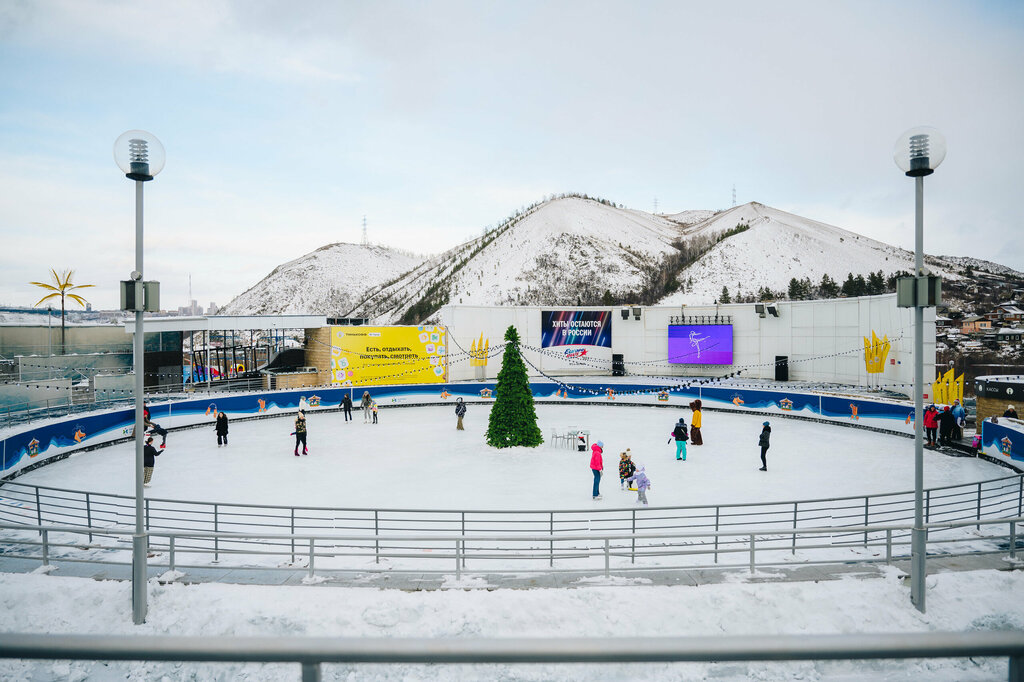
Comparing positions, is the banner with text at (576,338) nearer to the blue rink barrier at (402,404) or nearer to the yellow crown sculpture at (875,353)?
the blue rink barrier at (402,404)

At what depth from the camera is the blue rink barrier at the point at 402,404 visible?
738 inches

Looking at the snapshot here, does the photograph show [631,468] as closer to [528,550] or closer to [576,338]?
[528,550]

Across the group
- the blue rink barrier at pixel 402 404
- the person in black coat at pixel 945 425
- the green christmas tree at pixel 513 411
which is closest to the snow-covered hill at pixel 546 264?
the blue rink barrier at pixel 402 404

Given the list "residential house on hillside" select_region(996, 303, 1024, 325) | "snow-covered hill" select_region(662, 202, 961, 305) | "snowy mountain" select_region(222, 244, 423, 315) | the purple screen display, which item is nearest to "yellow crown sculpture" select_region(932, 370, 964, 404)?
the purple screen display

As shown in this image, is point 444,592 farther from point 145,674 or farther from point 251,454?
point 251,454

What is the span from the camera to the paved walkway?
8.46m

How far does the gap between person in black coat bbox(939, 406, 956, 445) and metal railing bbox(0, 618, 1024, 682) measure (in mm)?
22236

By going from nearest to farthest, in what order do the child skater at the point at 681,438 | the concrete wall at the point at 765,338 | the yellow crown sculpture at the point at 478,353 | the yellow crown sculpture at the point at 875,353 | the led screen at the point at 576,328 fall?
the child skater at the point at 681,438
the concrete wall at the point at 765,338
the yellow crown sculpture at the point at 875,353
the yellow crown sculpture at the point at 478,353
the led screen at the point at 576,328

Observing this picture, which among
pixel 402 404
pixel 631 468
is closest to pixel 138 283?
pixel 631 468

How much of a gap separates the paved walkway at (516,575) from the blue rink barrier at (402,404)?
1003 cm

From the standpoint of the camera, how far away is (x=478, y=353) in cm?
3812

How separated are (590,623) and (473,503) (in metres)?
6.45

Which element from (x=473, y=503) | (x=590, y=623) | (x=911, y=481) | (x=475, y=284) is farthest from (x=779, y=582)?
(x=475, y=284)

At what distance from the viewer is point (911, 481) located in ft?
51.2
